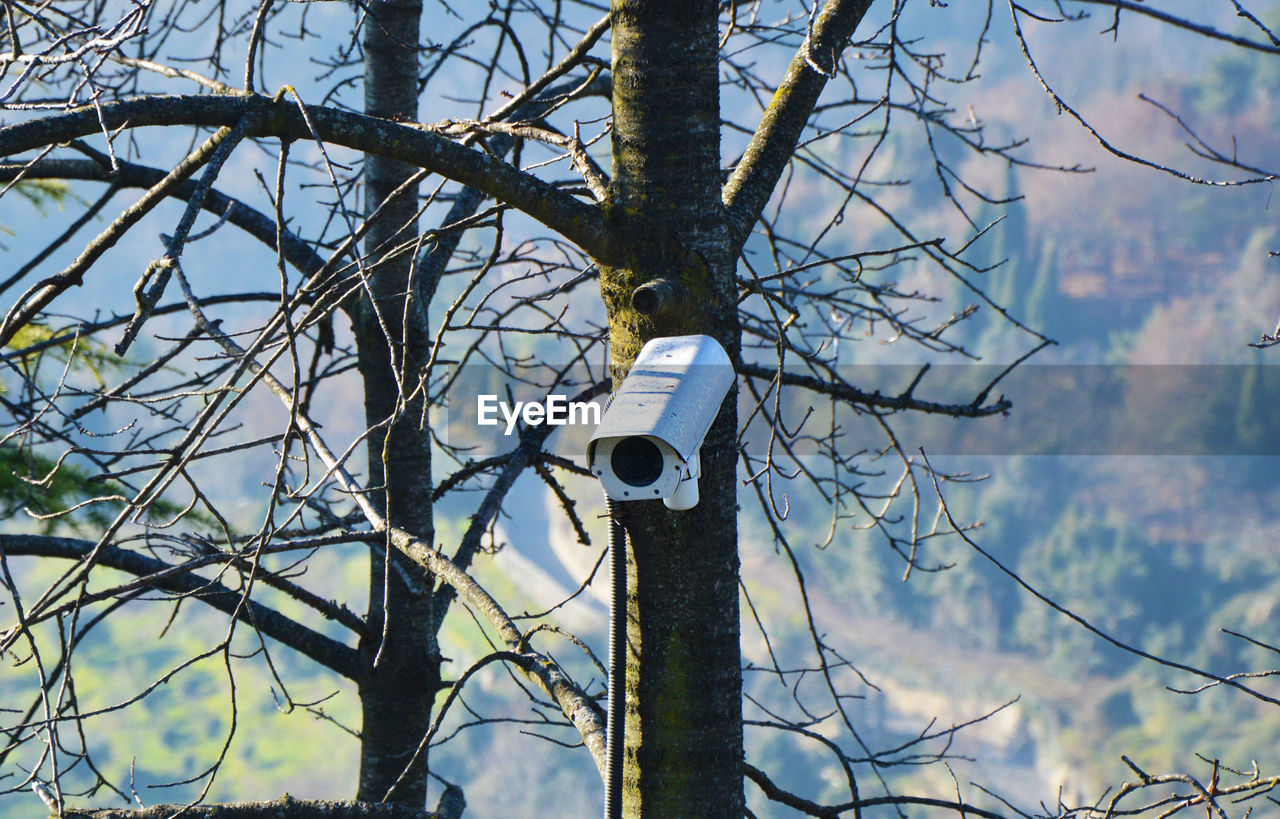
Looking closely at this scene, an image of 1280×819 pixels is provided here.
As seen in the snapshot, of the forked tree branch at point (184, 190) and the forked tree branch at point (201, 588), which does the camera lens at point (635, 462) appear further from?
the forked tree branch at point (184, 190)

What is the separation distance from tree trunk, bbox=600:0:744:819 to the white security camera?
0.31 ft

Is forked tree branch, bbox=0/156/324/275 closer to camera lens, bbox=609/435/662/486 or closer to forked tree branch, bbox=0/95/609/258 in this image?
forked tree branch, bbox=0/95/609/258

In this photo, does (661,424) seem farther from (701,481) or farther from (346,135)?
(346,135)

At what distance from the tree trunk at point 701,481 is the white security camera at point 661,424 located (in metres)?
0.09

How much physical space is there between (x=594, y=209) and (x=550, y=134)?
0.64 feet

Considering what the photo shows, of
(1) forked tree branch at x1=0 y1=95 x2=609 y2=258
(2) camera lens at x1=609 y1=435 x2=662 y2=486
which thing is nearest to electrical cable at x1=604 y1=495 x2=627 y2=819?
(2) camera lens at x1=609 y1=435 x2=662 y2=486

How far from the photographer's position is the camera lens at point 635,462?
1.28m

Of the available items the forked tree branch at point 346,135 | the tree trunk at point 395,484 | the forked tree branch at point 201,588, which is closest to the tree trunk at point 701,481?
the forked tree branch at point 346,135

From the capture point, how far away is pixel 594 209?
143 centimetres

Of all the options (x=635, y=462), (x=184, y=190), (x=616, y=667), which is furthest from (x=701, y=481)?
(x=184, y=190)

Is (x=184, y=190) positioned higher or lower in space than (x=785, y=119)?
higher

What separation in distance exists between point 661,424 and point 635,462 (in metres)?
0.08

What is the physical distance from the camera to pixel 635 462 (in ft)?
4.23

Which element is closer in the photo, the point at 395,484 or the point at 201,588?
the point at 201,588
